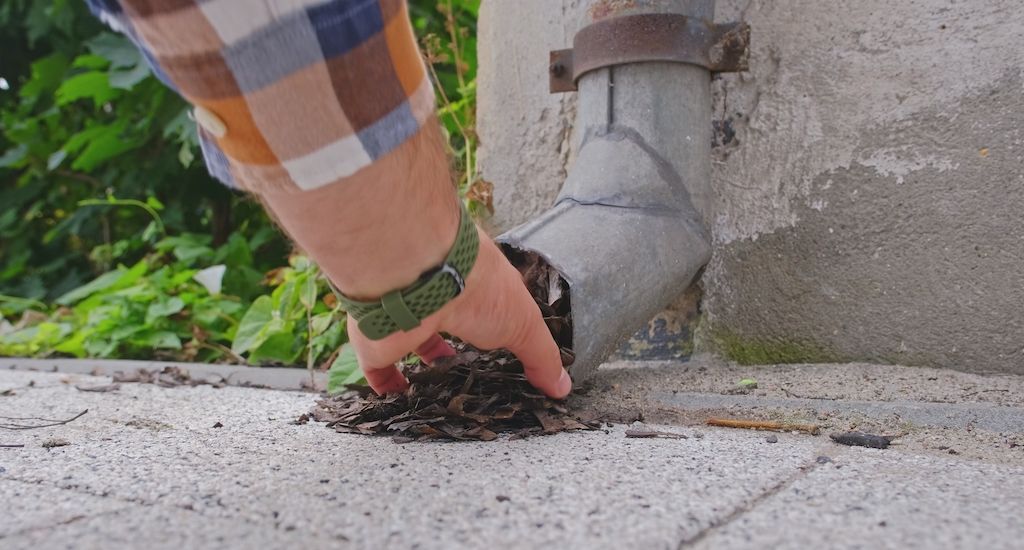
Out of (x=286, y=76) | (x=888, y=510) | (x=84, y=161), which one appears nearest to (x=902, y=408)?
(x=888, y=510)

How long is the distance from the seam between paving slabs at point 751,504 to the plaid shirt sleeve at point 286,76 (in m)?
0.50

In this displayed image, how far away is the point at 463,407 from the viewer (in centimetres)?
126

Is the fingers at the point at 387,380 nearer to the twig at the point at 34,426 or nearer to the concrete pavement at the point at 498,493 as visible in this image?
the concrete pavement at the point at 498,493

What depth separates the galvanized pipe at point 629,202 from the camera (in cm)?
138

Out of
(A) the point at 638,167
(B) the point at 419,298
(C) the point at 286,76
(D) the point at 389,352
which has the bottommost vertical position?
(D) the point at 389,352

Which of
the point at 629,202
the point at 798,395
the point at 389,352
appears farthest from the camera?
the point at 629,202

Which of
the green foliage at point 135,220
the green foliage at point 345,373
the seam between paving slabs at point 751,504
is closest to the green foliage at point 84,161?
the green foliage at point 135,220

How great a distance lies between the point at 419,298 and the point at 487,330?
0.60ft

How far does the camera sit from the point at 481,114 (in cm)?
212

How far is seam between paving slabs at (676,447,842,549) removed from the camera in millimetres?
712

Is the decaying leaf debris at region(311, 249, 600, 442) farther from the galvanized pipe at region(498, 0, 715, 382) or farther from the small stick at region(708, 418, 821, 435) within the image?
the small stick at region(708, 418, 821, 435)

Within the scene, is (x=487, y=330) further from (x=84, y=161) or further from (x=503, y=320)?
(x=84, y=161)

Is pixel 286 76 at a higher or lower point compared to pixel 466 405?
higher

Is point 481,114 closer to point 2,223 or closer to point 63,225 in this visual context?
point 63,225
